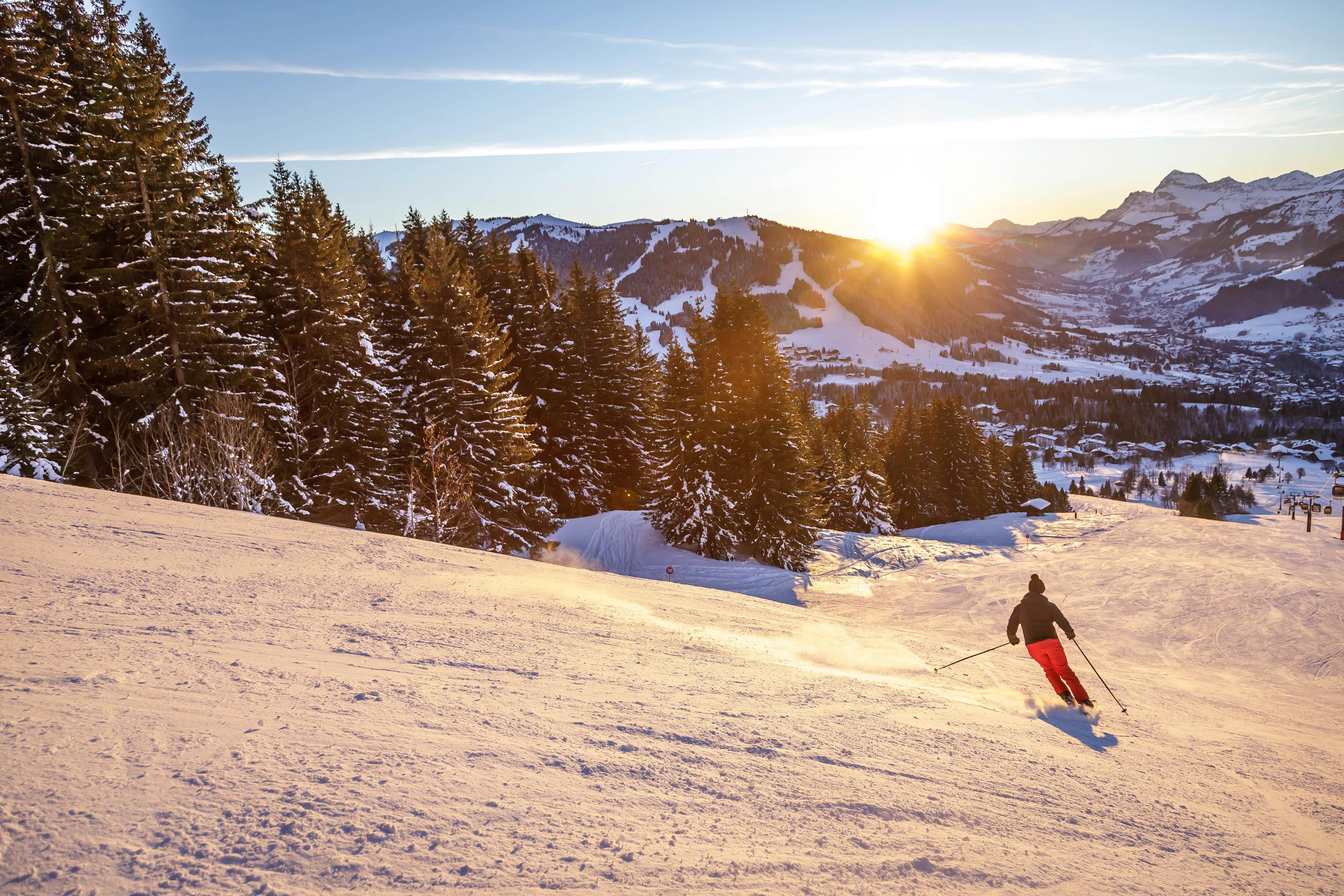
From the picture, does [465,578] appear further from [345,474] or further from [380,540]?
[345,474]

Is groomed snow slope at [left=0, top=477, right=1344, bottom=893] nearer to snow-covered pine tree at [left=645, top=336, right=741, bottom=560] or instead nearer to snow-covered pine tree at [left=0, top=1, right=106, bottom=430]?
snow-covered pine tree at [left=0, top=1, right=106, bottom=430]

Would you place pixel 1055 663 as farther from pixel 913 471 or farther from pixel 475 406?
pixel 913 471

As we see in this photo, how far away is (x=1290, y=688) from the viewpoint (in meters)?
12.9

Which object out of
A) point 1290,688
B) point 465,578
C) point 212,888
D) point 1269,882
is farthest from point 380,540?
point 1290,688

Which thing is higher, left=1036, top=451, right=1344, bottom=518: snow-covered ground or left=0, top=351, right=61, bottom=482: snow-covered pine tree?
left=0, top=351, right=61, bottom=482: snow-covered pine tree

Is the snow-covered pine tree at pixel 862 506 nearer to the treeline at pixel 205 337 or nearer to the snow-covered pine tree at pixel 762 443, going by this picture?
the snow-covered pine tree at pixel 762 443

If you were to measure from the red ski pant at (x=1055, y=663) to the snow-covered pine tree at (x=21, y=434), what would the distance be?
20550mm

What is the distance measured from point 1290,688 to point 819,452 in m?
35.1

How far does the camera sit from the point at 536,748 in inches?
191

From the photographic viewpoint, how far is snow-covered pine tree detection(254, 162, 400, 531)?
2309cm

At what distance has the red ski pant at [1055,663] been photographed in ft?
28.5

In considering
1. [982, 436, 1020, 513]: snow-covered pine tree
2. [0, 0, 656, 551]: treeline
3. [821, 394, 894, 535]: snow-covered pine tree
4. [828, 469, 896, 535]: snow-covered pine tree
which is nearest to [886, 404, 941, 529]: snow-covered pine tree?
[982, 436, 1020, 513]: snow-covered pine tree

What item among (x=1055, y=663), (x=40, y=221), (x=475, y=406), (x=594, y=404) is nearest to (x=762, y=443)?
(x=594, y=404)

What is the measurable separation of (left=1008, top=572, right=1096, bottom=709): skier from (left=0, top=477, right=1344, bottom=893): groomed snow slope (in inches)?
17.5
